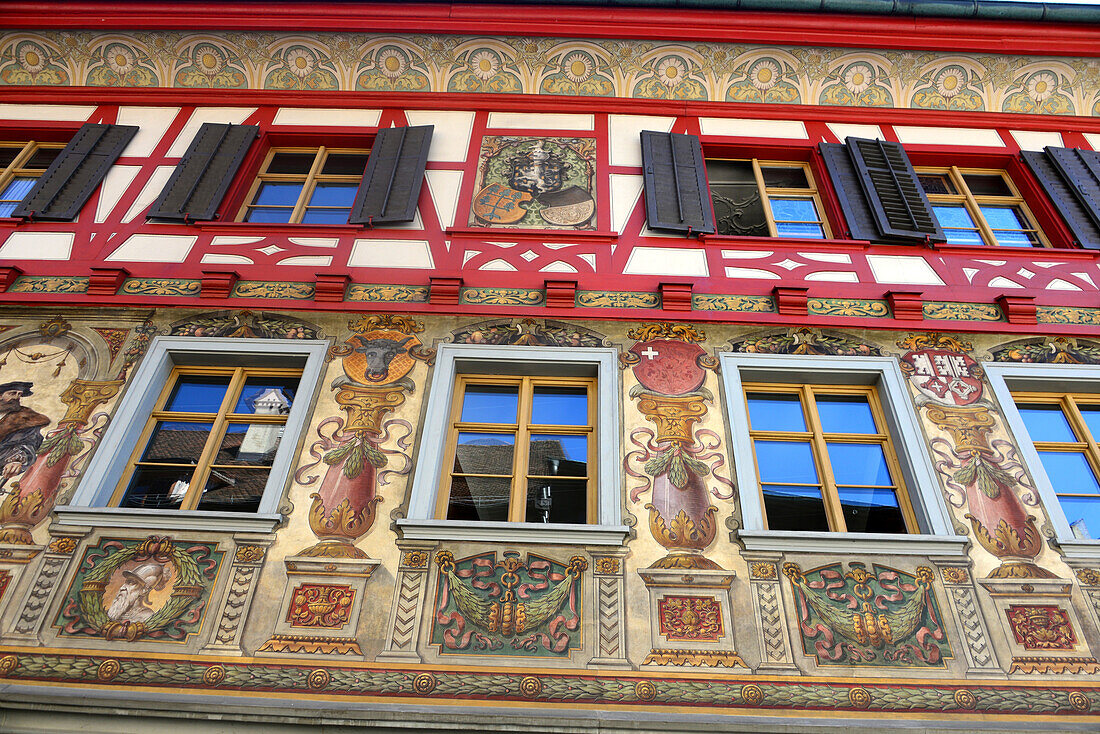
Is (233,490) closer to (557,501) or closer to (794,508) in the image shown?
(557,501)

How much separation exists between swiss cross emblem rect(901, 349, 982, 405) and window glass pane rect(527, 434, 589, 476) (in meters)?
2.49

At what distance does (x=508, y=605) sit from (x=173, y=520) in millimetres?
2123

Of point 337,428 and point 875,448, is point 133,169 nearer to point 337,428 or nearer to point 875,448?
Result: point 337,428

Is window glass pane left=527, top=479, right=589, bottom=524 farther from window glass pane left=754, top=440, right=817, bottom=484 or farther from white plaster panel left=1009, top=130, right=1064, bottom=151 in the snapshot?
white plaster panel left=1009, top=130, right=1064, bottom=151

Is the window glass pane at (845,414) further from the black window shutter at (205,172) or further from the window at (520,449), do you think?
the black window shutter at (205,172)

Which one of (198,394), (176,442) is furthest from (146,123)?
(176,442)

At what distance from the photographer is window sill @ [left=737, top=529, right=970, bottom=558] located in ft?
16.7

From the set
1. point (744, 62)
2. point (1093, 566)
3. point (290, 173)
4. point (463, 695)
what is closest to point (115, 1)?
point (290, 173)

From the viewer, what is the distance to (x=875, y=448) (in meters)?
5.88

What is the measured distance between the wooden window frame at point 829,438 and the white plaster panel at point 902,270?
45.5 inches

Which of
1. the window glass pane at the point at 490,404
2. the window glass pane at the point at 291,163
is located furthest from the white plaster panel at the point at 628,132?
the window glass pane at the point at 291,163

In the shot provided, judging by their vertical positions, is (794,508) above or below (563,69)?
below

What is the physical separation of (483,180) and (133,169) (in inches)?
126

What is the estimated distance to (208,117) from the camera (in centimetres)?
833
